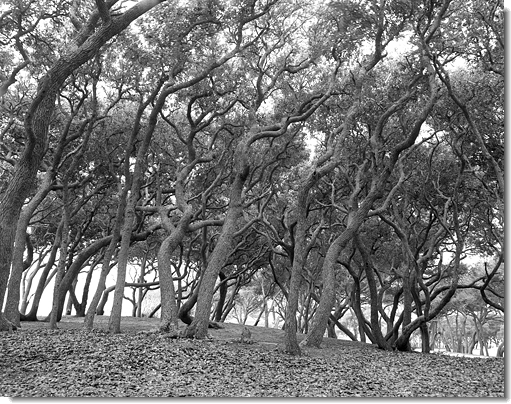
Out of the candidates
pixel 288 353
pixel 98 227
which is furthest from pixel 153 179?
pixel 288 353

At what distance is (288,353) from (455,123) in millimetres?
9841

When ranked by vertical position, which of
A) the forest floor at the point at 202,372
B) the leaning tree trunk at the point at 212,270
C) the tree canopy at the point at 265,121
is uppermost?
the tree canopy at the point at 265,121

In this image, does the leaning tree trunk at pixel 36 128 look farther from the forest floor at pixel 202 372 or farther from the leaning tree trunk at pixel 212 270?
the leaning tree trunk at pixel 212 270

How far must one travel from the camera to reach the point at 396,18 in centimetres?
1428

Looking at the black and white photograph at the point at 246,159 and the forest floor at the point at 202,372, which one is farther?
the black and white photograph at the point at 246,159

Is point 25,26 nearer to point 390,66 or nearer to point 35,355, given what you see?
point 35,355

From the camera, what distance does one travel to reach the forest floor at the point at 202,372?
24.2 feet

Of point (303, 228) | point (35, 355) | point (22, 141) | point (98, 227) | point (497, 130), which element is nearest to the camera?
point (35, 355)

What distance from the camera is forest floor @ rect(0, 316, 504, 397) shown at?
7363 millimetres

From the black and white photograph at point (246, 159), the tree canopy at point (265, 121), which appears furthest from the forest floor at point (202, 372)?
the tree canopy at point (265, 121)

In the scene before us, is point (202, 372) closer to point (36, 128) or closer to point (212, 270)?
point (212, 270)

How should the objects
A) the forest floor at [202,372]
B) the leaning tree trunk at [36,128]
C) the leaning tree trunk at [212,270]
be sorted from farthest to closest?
the leaning tree trunk at [212,270] → the leaning tree trunk at [36,128] → the forest floor at [202,372]

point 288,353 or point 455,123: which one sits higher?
point 455,123

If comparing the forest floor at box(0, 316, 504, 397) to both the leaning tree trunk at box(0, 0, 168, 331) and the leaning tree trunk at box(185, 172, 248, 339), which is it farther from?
the leaning tree trunk at box(0, 0, 168, 331)
